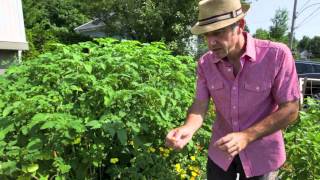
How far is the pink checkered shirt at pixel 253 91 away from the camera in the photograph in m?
2.31

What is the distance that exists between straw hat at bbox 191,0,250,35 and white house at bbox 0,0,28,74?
9616 millimetres

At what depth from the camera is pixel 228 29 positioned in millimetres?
2229

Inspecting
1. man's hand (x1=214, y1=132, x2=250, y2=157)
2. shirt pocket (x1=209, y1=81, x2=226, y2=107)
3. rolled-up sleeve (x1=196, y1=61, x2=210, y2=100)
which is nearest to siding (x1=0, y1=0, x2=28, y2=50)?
rolled-up sleeve (x1=196, y1=61, x2=210, y2=100)

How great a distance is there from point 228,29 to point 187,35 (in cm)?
1833

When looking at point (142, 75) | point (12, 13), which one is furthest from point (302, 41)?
point (142, 75)

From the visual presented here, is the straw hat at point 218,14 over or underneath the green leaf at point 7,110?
over

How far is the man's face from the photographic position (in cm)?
222

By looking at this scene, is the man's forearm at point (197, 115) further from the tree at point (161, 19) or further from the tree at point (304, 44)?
the tree at point (304, 44)

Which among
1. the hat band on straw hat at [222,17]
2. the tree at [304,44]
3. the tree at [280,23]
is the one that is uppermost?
the hat band on straw hat at [222,17]

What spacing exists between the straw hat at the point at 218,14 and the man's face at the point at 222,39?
0.09ft

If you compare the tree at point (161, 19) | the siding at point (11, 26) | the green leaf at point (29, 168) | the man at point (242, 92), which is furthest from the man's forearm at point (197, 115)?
the tree at point (161, 19)

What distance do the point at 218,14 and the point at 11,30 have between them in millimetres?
10228

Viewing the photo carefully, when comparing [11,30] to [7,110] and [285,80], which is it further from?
[285,80]

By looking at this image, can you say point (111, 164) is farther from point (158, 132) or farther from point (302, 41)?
point (302, 41)
